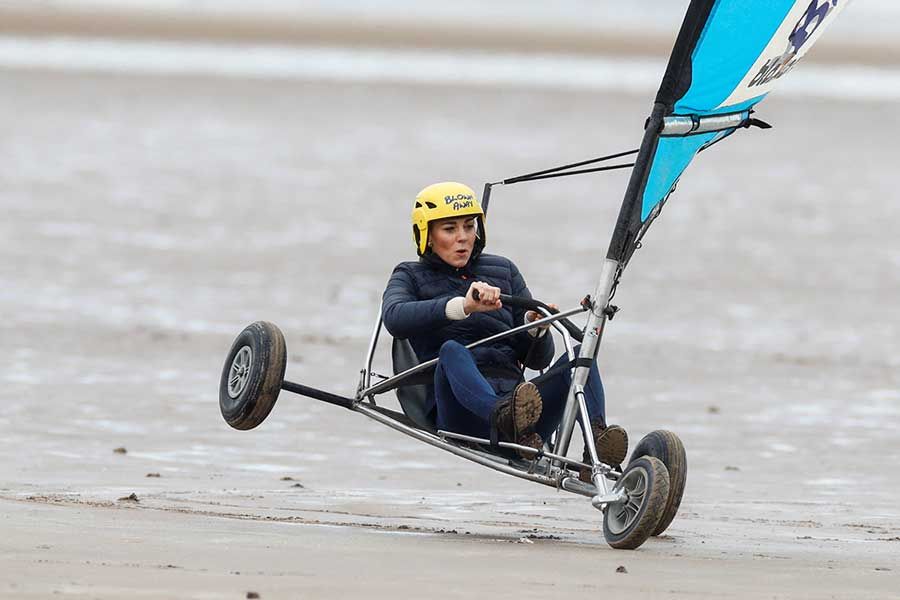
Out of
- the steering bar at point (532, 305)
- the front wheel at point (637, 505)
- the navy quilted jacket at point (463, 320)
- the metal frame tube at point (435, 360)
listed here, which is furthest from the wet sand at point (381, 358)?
the steering bar at point (532, 305)

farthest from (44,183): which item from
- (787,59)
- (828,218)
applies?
(787,59)

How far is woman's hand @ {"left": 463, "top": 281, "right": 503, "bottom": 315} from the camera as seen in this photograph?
762 cm

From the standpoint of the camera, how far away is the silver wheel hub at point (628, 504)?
7031 mm

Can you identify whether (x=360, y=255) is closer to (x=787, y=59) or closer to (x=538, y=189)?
(x=538, y=189)

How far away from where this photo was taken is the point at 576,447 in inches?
414

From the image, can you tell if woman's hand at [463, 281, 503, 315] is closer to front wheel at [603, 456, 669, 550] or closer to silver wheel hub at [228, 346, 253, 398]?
front wheel at [603, 456, 669, 550]

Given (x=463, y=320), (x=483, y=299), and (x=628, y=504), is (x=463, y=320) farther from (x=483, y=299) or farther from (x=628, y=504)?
(x=628, y=504)

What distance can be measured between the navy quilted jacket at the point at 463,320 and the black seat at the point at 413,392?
0.06 metres

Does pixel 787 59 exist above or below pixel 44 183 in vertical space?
below

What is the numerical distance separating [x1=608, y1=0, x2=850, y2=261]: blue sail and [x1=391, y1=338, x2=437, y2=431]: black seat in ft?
4.13

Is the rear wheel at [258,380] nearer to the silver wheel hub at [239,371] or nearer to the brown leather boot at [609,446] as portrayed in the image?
the silver wheel hub at [239,371]

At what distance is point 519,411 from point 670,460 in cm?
68

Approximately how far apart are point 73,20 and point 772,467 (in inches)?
1819

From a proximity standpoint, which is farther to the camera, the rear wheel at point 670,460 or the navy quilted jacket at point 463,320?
the navy quilted jacket at point 463,320
